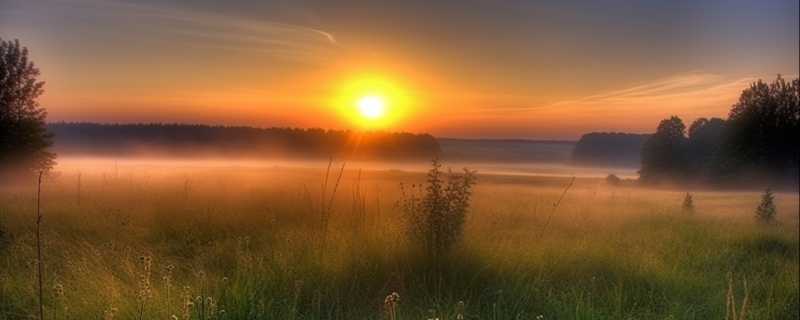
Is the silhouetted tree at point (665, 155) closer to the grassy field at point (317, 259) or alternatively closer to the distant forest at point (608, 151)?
the distant forest at point (608, 151)

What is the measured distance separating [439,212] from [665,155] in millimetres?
19852

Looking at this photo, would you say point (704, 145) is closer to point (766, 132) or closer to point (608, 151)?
point (766, 132)

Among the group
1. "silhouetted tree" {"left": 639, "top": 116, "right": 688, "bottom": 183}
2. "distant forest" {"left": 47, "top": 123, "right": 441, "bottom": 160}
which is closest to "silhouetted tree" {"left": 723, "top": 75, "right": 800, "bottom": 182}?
"silhouetted tree" {"left": 639, "top": 116, "right": 688, "bottom": 183}

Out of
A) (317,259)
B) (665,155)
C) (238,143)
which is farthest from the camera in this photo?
(665,155)

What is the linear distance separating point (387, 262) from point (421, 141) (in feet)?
13.8

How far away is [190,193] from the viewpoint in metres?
9.42

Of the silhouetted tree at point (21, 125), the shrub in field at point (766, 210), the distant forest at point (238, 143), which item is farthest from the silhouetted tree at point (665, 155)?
the silhouetted tree at point (21, 125)

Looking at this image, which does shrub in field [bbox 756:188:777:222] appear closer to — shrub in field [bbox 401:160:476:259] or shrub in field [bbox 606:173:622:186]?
shrub in field [bbox 606:173:622:186]

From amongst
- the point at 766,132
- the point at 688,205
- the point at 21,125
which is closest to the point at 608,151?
the point at 688,205

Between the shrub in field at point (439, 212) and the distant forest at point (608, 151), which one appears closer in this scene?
the shrub in field at point (439, 212)

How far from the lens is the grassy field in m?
5.56

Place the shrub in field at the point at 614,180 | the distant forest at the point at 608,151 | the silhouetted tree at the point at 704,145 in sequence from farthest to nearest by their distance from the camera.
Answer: the silhouetted tree at the point at 704,145 → the shrub in field at the point at 614,180 → the distant forest at the point at 608,151

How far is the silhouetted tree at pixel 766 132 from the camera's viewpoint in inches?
725

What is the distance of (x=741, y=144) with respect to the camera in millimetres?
21531
